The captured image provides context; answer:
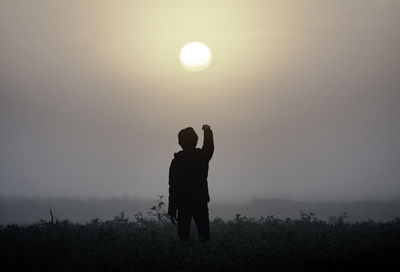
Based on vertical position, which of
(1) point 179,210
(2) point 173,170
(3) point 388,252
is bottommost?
(3) point 388,252

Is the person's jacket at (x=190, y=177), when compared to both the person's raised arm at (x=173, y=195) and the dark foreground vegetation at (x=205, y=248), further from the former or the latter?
the dark foreground vegetation at (x=205, y=248)

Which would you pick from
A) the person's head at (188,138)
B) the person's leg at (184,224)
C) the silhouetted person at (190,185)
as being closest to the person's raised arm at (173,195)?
the silhouetted person at (190,185)

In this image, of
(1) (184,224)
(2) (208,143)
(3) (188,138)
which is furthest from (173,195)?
(2) (208,143)

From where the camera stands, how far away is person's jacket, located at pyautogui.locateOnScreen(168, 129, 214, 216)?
14.4 meters

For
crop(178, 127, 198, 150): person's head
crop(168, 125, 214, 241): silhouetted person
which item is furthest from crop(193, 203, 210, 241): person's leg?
crop(178, 127, 198, 150): person's head

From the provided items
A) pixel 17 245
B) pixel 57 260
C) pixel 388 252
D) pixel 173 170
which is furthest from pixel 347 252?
pixel 17 245

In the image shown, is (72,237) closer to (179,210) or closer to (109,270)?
(179,210)

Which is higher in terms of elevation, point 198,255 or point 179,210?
point 179,210

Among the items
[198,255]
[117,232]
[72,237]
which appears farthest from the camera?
[117,232]

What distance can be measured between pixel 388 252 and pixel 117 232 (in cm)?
951

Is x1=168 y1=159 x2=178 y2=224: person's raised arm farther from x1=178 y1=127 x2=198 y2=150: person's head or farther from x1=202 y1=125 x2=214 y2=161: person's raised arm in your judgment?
x1=202 y1=125 x2=214 y2=161: person's raised arm

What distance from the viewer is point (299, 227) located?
18.1 metres

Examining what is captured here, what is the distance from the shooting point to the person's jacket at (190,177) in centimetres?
1443

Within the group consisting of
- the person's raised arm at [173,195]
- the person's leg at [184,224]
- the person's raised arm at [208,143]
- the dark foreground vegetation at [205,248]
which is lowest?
the dark foreground vegetation at [205,248]
